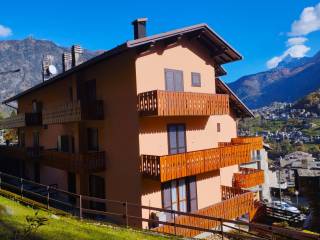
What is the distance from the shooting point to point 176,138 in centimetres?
2056

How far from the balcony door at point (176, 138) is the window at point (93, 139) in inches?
193

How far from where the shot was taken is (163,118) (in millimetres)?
19734

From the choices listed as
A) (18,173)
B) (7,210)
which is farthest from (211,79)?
(18,173)

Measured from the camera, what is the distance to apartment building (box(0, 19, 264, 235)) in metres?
18.2

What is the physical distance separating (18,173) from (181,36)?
77.6 ft

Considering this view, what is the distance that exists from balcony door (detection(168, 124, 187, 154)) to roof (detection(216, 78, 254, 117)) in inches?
308

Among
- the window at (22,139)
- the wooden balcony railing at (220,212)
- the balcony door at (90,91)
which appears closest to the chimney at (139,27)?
the balcony door at (90,91)

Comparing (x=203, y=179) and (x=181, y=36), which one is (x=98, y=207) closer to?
(x=203, y=179)

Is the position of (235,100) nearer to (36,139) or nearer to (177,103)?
(177,103)

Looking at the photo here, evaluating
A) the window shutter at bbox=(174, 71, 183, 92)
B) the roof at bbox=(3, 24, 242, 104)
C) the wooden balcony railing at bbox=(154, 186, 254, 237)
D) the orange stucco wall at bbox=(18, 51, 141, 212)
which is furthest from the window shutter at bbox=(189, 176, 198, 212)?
the roof at bbox=(3, 24, 242, 104)

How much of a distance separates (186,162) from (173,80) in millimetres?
5292

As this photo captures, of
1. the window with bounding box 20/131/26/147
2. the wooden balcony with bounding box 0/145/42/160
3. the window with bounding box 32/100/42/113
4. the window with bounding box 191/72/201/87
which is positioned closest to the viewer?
the window with bounding box 191/72/201/87

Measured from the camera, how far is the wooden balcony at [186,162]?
17.0 meters

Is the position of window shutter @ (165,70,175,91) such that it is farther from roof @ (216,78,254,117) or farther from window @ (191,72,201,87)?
Answer: roof @ (216,78,254,117)
